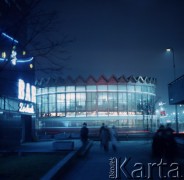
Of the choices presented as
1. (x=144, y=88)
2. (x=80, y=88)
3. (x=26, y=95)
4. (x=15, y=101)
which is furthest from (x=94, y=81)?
(x=15, y=101)

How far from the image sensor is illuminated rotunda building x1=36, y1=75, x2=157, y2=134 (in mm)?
67875

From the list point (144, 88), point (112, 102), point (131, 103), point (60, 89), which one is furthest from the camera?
point (144, 88)

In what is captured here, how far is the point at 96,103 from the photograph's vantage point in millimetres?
69062

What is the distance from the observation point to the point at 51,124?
70.2m

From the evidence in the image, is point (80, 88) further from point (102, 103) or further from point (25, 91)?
point (25, 91)

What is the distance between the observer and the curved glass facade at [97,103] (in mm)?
68000

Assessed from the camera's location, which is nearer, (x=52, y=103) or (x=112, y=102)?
(x=112, y=102)

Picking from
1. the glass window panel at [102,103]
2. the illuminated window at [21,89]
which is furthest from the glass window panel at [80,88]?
the illuminated window at [21,89]

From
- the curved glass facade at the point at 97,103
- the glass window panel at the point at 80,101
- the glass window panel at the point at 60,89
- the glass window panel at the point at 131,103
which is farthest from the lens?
the glass window panel at the point at 60,89

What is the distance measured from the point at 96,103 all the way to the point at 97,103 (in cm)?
21

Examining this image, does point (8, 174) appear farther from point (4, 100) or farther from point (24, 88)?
point (24, 88)

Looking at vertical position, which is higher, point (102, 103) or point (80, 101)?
point (80, 101)

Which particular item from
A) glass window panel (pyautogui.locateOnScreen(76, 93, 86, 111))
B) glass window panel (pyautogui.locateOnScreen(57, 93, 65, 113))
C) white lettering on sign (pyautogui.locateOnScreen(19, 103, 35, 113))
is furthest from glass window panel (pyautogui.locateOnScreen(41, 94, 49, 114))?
white lettering on sign (pyautogui.locateOnScreen(19, 103, 35, 113))

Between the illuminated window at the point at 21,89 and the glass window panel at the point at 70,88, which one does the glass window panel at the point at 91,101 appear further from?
the illuminated window at the point at 21,89
